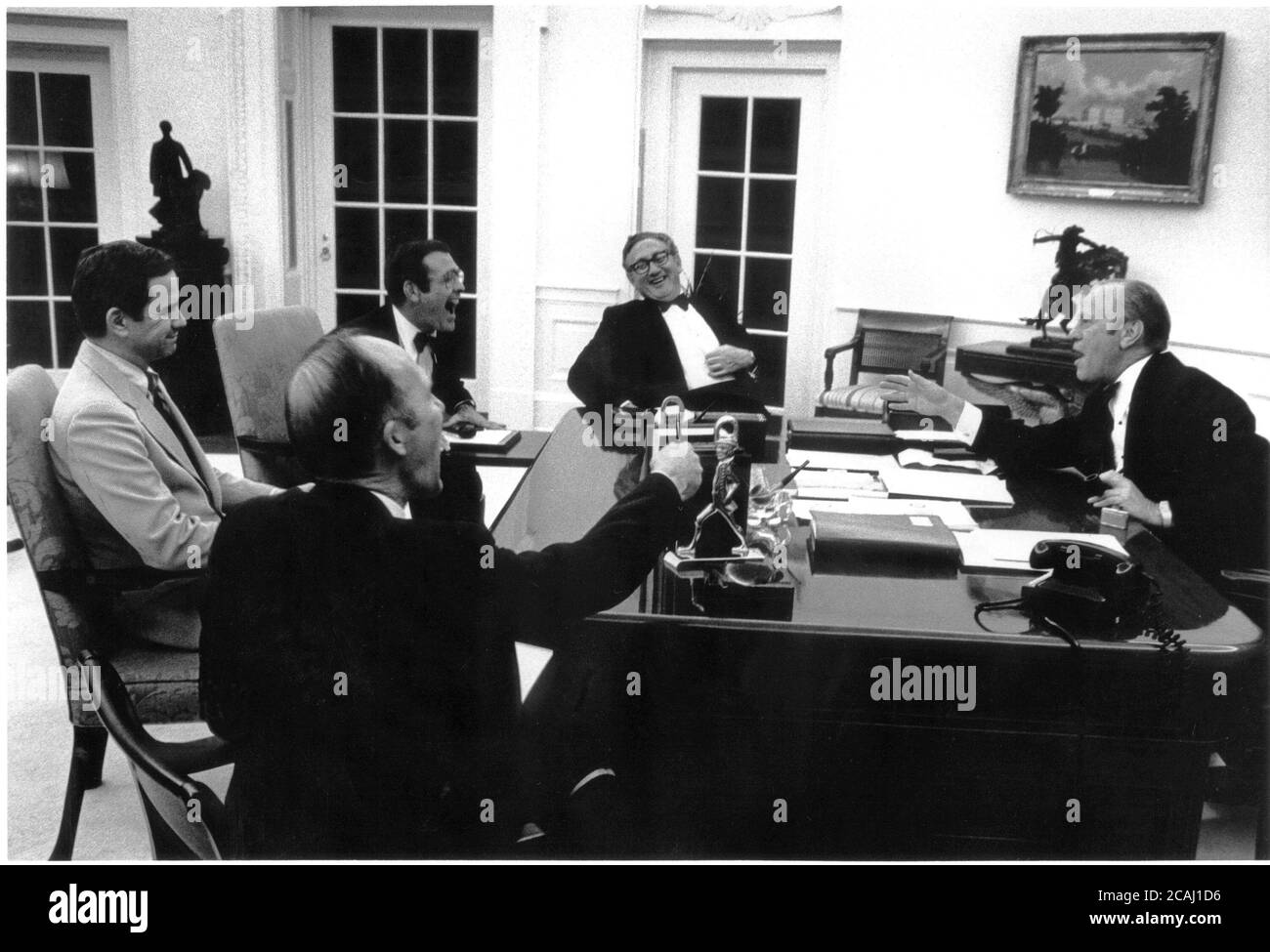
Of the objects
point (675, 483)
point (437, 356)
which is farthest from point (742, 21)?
point (675, 483)

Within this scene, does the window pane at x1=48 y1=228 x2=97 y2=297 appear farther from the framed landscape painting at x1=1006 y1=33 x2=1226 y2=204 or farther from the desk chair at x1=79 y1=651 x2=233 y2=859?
the framed landscape painting at x1=1006 y1=33 x2=1226 y2=204

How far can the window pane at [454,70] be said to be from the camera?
5.31 m

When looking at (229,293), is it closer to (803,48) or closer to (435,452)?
(803,48)

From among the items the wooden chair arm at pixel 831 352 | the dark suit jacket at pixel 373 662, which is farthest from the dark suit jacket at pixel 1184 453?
the wooden chair arm at pixel 831 352

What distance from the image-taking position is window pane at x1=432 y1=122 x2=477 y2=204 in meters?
5.44

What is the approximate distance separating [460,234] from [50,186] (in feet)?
6.04

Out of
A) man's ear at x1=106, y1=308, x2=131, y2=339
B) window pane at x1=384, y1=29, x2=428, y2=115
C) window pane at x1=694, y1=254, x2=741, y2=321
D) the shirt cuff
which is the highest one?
window pane at x1=384, y1=29, x2=428, y2=115

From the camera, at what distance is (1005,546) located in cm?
188

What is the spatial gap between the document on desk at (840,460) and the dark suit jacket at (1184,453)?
0.23 metres

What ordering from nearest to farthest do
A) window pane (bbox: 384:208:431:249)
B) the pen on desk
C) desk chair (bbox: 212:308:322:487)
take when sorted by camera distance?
the pen on desk, desk chair (bbox: 212:308:322:487), window pane (bbox: 384:208:431:249)

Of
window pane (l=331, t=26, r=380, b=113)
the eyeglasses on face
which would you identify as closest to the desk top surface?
the eyeglasses on face

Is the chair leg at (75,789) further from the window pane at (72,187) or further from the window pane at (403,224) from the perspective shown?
the window pane at (403,224)

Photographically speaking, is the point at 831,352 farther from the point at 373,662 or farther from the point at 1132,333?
the point at 373,662
